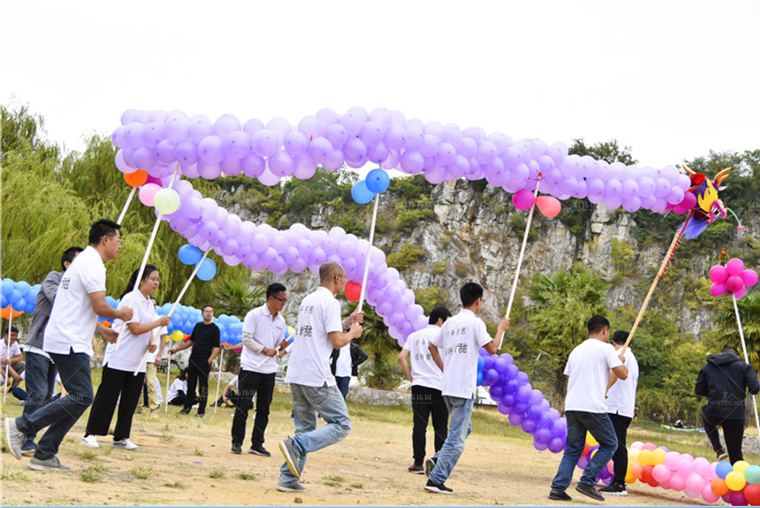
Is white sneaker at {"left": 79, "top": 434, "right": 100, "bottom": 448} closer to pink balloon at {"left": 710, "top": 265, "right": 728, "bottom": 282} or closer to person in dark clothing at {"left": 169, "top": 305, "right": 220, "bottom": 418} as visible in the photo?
person in dark clothing at {"left": 169, "top": 305, "right": 220, "bottom": 418}

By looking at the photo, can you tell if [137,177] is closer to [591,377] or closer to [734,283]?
[591,377]

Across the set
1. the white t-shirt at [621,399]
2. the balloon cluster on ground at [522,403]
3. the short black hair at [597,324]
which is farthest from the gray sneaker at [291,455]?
the white t-shirt at [621,399]

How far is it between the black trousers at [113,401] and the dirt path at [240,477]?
8.2 inches

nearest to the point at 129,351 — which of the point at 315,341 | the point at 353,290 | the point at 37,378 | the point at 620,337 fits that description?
the point at 37,378

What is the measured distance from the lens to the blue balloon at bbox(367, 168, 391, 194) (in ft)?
21.7

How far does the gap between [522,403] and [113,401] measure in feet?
13.8

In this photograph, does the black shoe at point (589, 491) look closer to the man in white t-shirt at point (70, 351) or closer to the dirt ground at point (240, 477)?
the dirt ground at point (240, 477)

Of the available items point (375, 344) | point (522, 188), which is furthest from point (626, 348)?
point (375, 344)

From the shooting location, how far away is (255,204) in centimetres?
7894

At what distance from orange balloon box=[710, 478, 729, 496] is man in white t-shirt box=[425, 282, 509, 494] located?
8.42 feet

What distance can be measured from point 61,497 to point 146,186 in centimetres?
397

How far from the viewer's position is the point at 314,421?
17.2 ft

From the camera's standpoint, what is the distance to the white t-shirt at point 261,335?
23.1ft

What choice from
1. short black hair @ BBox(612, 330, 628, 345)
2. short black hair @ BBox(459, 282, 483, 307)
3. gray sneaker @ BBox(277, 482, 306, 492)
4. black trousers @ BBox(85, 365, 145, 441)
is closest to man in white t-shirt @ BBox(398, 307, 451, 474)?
short black hair @ BBox(459, 282, 483, 307)
